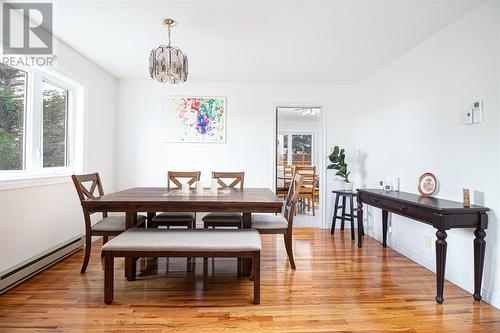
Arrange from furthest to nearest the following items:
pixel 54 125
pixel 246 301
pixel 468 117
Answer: pixel 54 125, pixel 468 117, pixel 246 301

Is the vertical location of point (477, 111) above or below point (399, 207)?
above

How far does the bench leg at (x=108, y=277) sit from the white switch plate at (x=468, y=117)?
3.03 meters

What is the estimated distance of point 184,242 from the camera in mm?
2111

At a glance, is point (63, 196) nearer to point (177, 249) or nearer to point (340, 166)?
point (177, 249)

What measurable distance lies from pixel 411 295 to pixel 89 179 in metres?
3.14

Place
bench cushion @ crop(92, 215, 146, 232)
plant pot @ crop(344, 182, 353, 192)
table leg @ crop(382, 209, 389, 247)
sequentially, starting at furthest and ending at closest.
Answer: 1. plant pot @ crop(344, 182, 353, 192)
2. table leg @ crop(382, 209, 389, 247)
3. bench cushion @ crop(92, 215, 146, 232)

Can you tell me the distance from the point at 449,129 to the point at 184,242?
2.55m

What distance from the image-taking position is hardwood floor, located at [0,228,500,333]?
187cm

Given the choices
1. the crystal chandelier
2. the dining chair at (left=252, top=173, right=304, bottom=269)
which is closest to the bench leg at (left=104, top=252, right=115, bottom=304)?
the dining chair at (left=252, top=173, right=304, bottom=269)

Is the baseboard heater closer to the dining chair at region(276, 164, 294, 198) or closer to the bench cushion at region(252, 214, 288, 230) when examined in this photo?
the bench cushion at region(252, 214, 288, 230)

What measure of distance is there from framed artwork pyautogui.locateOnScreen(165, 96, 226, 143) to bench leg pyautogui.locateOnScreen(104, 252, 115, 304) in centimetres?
263

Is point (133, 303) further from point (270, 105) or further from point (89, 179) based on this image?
point (270, 105)

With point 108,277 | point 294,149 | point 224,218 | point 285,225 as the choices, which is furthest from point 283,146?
point 108,277

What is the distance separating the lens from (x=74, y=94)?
3.51 m
